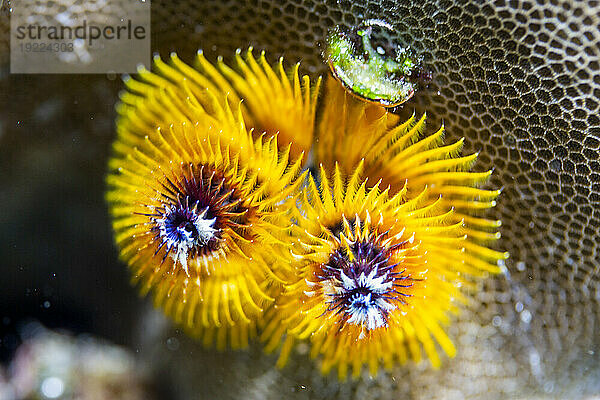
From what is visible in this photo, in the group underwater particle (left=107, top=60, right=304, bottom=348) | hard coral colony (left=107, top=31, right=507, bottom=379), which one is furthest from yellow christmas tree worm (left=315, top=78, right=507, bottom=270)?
underwater particle (left=107, top=60, right=304, bottom=348)

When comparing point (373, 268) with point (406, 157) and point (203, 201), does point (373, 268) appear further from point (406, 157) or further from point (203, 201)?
point (203, 201)

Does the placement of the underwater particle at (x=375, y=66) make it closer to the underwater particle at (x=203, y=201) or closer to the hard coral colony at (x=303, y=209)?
Answer: the hard coral colony at (x=303, y=209)

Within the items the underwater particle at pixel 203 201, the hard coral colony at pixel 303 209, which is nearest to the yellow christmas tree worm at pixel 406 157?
the hard coral colony at pixel 303 209

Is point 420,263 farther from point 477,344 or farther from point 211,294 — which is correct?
point 211,294

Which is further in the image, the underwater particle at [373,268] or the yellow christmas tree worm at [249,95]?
the yellow christmas tree worm at [249,95]

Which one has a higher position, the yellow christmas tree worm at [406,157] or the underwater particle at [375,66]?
the underwater particle at [375,66]

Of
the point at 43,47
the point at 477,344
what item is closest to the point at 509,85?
the point at 477,344

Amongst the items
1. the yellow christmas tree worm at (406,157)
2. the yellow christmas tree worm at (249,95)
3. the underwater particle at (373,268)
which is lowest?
the underwater particle at (373,268)

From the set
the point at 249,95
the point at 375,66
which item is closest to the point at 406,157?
the point at 375,66
